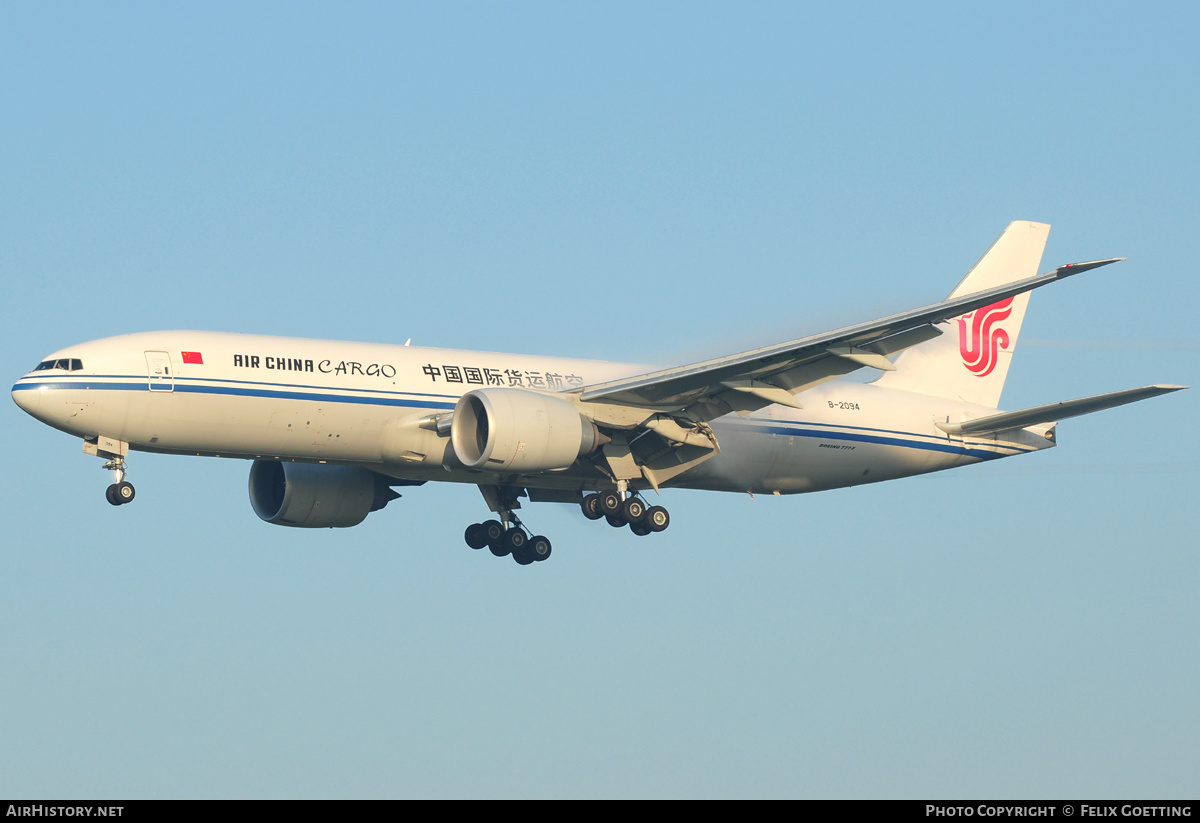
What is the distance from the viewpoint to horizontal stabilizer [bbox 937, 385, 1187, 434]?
37656 mm

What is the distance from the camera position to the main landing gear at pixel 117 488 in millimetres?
37188

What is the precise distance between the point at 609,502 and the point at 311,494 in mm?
8432

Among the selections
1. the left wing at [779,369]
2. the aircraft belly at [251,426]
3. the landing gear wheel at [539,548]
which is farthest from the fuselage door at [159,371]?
the landing gear wheel at [539,548]

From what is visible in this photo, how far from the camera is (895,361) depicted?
48.0 m

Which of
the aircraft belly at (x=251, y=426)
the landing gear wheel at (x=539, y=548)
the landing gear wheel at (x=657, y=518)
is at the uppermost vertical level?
the aircraft belly at (x=251, y=426)

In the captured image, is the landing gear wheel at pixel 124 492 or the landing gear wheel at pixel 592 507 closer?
the landing gear wheel at pixel 124 492

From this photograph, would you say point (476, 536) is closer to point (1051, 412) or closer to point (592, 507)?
point (592, 507)

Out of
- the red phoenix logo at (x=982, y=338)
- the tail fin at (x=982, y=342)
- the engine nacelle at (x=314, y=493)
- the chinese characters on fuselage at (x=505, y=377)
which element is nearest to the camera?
the chinese characters on fuselage at (x=505, y=377)

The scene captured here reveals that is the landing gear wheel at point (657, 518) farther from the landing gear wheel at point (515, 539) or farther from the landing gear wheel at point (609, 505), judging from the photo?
the landing gear wheel at point (515, 539)

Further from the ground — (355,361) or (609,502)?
(355,361)

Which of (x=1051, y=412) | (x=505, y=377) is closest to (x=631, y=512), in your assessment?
(x=505, y=377)

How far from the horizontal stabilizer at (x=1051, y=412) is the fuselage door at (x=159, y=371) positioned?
21.7 metres
